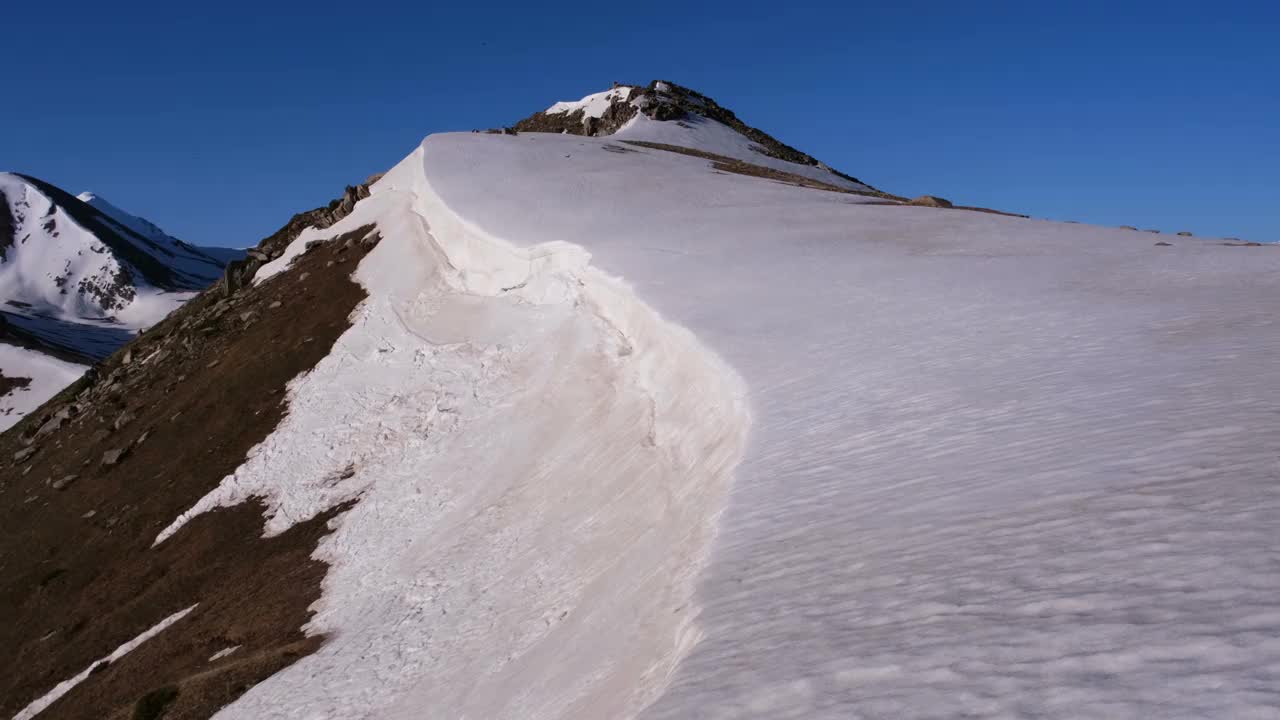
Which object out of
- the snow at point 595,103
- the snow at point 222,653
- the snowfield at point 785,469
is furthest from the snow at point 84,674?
the snow at point 595,103

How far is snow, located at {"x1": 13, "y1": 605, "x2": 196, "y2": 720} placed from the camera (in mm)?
20172

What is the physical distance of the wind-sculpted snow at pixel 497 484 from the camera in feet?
35.1

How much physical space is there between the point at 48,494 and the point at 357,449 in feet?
43.3

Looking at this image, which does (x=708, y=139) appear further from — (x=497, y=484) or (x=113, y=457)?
(x=497, y=484)

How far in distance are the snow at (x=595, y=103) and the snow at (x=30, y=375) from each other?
4716cm

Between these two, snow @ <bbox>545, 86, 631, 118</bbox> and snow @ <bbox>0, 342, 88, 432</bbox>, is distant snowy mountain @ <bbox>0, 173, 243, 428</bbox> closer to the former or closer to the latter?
snow @ <bbox>0, 342, 88, 432</bbox>

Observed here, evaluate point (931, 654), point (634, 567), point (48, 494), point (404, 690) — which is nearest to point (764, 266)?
point (634, 567)

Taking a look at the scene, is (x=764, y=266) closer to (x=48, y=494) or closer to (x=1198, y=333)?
(x=1198, y=333)

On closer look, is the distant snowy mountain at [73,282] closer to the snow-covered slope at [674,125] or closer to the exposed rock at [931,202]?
the snow-covered slope at [674,125]

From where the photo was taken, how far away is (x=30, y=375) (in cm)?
8250

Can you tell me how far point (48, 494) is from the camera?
30.3 metres

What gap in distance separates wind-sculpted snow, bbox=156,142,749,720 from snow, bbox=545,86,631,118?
36.1 m

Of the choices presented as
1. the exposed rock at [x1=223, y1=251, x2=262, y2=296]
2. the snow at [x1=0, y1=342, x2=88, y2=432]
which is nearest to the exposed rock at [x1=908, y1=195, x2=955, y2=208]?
the exposed rock at [x1=223, y1=251, x2=262, y2=296]

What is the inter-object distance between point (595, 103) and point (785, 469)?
2417 inches
